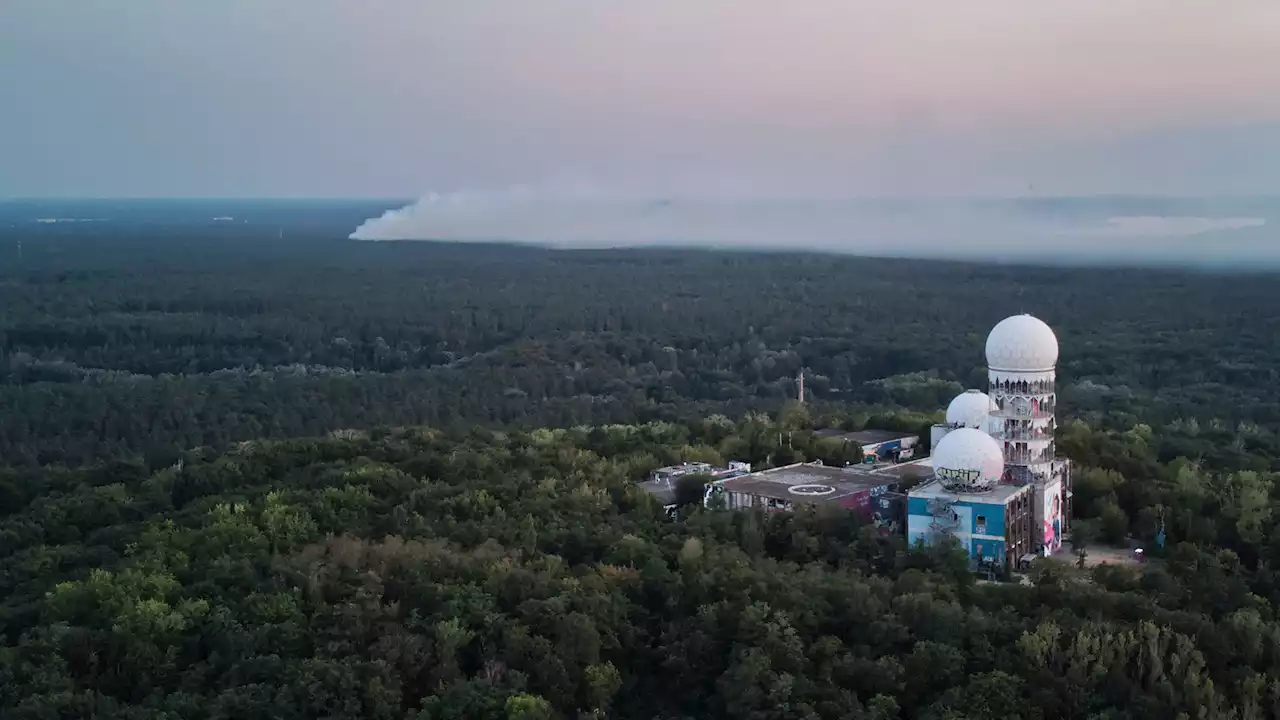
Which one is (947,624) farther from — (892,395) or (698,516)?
(892,395)

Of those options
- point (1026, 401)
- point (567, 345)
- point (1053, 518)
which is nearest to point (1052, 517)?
point (1053, 518)

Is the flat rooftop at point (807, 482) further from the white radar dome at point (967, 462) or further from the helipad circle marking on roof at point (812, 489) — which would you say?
the white radar dome at point (967, 462)

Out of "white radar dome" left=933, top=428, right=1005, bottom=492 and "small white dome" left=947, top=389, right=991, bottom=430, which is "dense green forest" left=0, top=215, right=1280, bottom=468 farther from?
"white radar dome" left=933, top=428, right=1005, bottom=492

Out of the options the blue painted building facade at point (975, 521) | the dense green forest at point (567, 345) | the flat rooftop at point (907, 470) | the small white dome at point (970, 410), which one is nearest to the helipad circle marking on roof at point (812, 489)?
the flat rooftop at point (907, 470)

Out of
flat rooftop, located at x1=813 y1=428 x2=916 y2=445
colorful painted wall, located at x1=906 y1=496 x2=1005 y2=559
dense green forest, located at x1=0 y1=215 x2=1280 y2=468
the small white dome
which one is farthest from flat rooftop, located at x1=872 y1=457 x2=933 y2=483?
dense green forest, located at x1=0 y1=215 x2=1280 y2=468

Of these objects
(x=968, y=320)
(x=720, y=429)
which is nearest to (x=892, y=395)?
(x=720, y=429)
